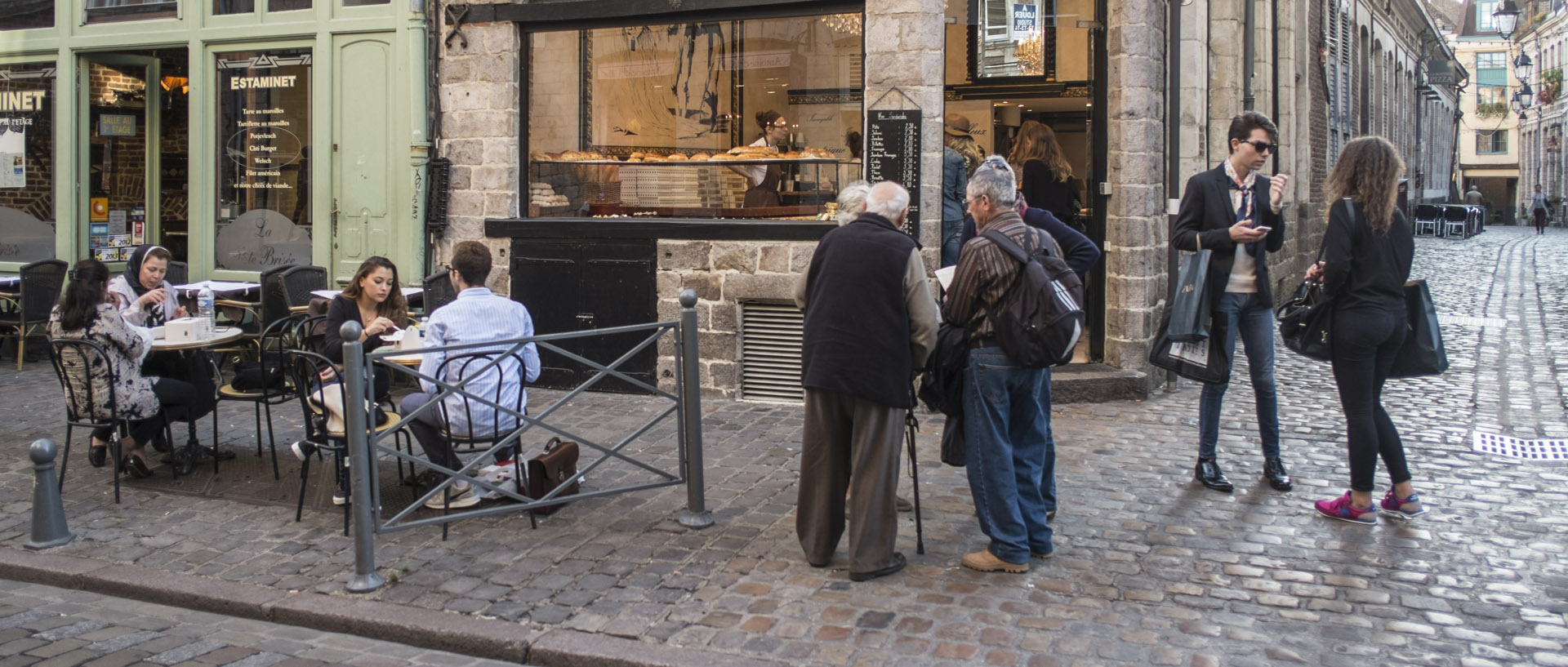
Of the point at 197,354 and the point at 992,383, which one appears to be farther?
the point at 197,354

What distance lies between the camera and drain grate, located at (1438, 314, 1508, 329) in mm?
13686

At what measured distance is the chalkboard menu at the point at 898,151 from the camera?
8867 mm

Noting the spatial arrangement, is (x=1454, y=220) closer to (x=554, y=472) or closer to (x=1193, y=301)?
(x=1193, y=301)

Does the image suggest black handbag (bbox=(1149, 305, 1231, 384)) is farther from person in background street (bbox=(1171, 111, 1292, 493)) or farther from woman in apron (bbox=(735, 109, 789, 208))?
woman in apron (bbox=(735, 109, 789, 208))

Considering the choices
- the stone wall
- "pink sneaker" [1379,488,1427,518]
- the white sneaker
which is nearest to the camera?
"pink sneaker" [1379,488,1427,518]

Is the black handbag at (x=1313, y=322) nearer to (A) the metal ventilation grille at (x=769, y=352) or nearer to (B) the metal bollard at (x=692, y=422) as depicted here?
(B) the metal bollard at (x=692, y=422)

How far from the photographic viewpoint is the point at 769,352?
943cm

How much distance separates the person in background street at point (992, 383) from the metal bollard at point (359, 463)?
7.76 ft

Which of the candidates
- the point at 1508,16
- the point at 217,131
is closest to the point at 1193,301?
the point at 217,131

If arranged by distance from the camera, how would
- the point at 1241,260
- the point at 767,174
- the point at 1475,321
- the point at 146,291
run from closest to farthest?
the point at 1241,260 < the point at 146,291 < the point at 767,174 < the point at 1475,321

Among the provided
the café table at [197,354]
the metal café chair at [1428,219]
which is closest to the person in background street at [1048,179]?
the café table at [197,354]

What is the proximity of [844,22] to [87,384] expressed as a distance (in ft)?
17.5

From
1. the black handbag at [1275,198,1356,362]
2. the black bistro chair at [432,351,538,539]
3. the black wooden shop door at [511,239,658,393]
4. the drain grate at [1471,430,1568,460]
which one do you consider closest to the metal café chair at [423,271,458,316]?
the black wooden shop door at [511,239,658,393]

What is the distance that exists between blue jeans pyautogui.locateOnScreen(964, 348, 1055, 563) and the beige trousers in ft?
1.03
